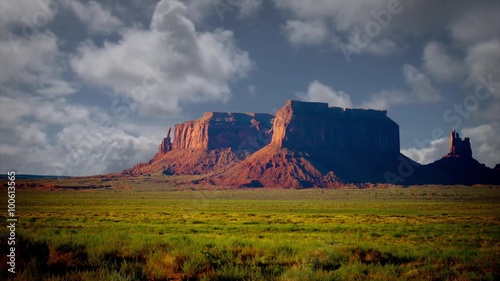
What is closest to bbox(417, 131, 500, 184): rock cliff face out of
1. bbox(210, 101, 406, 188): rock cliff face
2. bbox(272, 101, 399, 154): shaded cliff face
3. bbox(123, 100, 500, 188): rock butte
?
bbox(123, 100, 500, 188): rock butte

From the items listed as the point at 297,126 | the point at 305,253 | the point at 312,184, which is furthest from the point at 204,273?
the point at 297,126

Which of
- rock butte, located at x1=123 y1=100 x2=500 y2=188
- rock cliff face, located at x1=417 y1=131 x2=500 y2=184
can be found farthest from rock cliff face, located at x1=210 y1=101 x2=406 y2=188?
rock cliff face, located at x1=417 y1=131 x2=500 y2=184

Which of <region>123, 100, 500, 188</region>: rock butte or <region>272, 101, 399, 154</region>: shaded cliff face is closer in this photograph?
<region>123, 100, 500, 188</region>: rock butte

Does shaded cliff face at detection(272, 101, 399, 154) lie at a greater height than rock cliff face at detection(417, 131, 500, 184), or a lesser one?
greater

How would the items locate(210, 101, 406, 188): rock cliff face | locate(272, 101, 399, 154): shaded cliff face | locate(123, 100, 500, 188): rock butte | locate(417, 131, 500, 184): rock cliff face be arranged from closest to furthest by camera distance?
locate(210, 101, 406, 188): rock cliff face, locate(123, 100, 500, 188): rock butte, locate(417, 131, 500, 184): rock cliff face, locate(272, 101, 399, 154): shaded cliff face

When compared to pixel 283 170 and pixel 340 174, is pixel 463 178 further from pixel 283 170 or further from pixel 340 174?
pixel 283 170

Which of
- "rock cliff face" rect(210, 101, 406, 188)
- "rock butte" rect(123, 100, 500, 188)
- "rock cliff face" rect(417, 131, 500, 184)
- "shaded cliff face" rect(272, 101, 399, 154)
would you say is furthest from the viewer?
"shaded cliff face" rect(272, 101, 399, 154)

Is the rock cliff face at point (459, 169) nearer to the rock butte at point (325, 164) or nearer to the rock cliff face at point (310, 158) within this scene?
the rock butte at point (325, 164)

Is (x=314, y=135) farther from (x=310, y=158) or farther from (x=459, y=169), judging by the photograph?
(x=459, y=169)

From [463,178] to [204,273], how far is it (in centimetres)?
19810

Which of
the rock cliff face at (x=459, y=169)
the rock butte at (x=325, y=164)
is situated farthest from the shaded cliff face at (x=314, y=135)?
the rock cliff face at (x=459, y=169)

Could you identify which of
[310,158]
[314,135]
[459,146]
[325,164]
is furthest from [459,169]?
[310,158]

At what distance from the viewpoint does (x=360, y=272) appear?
10.4 m

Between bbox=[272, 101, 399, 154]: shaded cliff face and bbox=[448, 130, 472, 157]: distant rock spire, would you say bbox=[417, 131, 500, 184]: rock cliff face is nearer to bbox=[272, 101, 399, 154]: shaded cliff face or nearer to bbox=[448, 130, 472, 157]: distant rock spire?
bbox=[448, 130, 472, 157]: distant rock spire
